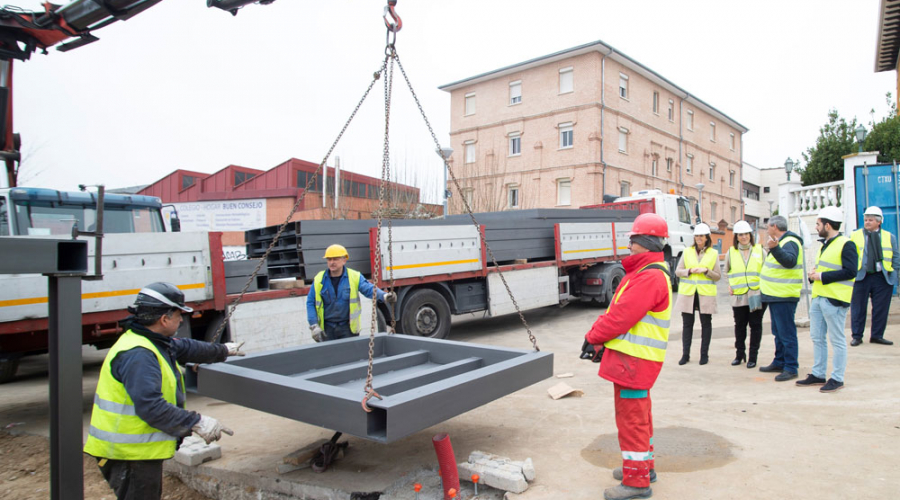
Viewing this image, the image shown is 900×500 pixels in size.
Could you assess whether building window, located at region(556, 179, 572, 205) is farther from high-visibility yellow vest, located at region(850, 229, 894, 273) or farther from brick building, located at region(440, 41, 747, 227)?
high-visibility yellow vest, located at region(850, 229, 894, 273)

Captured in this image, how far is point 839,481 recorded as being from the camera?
127 inches

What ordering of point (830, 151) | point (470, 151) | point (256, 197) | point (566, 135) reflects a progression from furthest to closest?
point (470, 151) → point (566, 135) → point (256, 197) → point (830, 151)

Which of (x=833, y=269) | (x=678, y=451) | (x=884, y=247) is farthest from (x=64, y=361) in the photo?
(x=884, y=247)

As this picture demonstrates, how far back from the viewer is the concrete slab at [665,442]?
332 centimetres

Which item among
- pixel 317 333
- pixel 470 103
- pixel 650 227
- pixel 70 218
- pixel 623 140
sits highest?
pixel 470 103

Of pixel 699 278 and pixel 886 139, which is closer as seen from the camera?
pixel 699 278

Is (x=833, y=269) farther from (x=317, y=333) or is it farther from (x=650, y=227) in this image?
(x=317, y=333)

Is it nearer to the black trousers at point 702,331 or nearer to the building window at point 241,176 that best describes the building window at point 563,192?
the building window at point 241,176

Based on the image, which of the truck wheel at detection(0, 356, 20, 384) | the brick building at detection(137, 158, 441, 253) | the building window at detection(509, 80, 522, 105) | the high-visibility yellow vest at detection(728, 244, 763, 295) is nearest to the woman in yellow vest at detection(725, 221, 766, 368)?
the high-visibility yellow vest at detection(728, 244, 763, 295)

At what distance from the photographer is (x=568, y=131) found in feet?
86.2

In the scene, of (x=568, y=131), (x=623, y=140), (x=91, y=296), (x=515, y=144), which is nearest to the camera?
(x=91, y=296)

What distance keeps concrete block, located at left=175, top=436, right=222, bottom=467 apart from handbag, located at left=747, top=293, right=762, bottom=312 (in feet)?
18.6

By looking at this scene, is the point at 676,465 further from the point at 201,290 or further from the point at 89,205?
the point at 89,205

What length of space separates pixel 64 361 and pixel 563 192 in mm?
25675
